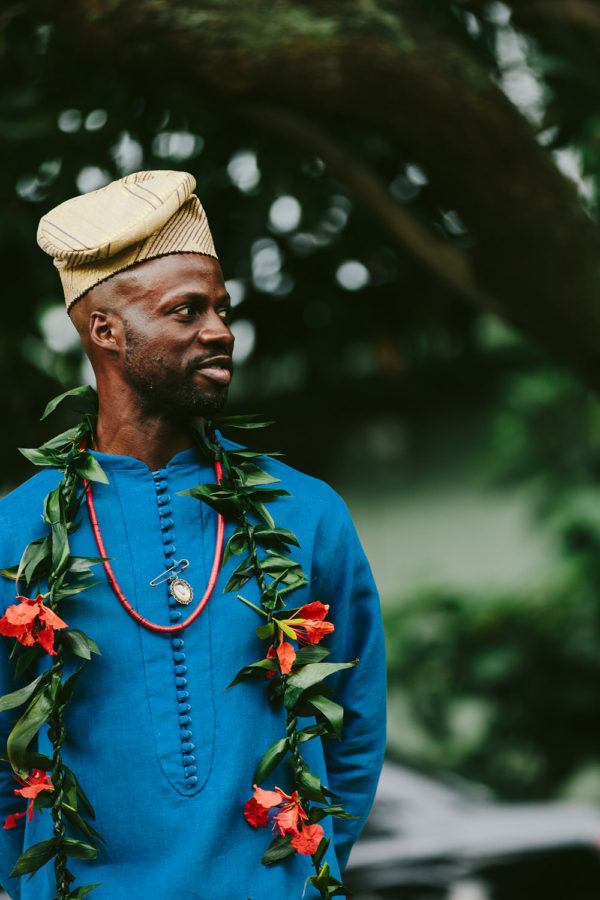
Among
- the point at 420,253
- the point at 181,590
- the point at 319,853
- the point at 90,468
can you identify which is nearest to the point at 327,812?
the point at 319,853

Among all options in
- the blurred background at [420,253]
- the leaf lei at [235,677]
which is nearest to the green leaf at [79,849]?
the leaf lei at [235,677]

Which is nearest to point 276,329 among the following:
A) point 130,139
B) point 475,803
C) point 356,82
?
point 130,139

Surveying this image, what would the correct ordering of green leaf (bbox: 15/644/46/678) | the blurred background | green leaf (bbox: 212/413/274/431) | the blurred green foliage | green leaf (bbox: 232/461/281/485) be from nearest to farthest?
green leaf (bbox: 15/644/46/678), green leaf (bbox: 232/461/281/485), green leaf (bbox: 212/413/274/431), the blurred background, the blurred green foliage

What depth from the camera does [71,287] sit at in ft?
7.52

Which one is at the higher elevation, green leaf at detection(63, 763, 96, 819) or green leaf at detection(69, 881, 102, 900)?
green leaf at detection(63, 763, 96, 819)

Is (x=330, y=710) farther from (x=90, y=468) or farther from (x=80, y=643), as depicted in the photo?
(x=90, y=468)

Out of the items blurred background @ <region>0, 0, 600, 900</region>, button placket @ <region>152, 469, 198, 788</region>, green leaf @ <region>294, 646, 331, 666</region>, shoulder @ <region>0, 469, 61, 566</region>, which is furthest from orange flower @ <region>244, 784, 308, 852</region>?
blurred background @ <region>0, 0, 600, 900</region>

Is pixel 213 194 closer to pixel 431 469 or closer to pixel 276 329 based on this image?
pixel 276 329

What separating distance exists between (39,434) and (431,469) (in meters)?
4.63

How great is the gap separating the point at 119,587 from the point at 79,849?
0.42 m

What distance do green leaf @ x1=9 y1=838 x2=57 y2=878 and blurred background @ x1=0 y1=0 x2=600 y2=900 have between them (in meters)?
2.43

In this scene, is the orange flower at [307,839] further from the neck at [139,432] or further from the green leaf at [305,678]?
the neck at [139,432]

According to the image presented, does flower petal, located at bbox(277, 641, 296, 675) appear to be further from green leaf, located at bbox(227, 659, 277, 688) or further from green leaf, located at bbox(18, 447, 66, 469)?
green leaf, located at bbox(18, 447, 66, 469)

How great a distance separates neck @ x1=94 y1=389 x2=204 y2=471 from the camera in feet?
7.50
